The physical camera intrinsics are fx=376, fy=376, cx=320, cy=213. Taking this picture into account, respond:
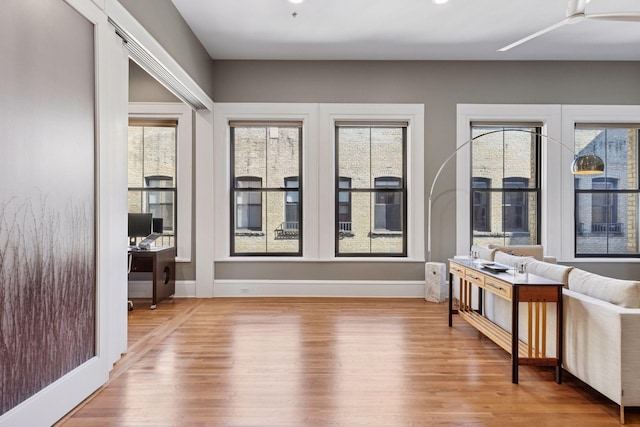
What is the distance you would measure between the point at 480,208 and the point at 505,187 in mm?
471

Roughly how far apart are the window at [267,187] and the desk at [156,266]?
3.10ft

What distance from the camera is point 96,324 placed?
8.48ft

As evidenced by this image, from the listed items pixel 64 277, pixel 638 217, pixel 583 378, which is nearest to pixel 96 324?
pixel 64 277

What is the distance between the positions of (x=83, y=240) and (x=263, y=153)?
3344 millimetres

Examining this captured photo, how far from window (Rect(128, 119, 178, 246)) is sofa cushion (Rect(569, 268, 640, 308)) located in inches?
190

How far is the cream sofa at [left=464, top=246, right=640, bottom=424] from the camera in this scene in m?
2.23

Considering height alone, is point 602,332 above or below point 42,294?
below

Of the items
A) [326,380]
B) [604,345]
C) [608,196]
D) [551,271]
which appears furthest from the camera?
[608,196]

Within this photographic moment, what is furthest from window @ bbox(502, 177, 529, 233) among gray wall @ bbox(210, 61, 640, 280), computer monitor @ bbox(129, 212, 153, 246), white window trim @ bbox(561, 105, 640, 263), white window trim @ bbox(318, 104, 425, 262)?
computer monitor @ bbox(129, 212, 153, 246)

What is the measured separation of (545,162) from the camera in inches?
213

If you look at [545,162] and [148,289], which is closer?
[148,289]

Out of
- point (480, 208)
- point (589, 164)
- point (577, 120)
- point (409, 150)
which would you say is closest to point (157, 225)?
point (409, 150)

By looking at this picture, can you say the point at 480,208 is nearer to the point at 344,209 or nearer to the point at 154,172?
the point at 344,209

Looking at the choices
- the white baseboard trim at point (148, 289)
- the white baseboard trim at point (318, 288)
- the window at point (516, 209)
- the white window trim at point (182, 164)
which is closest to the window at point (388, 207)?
the white baseboard trim at point (318, 288)
